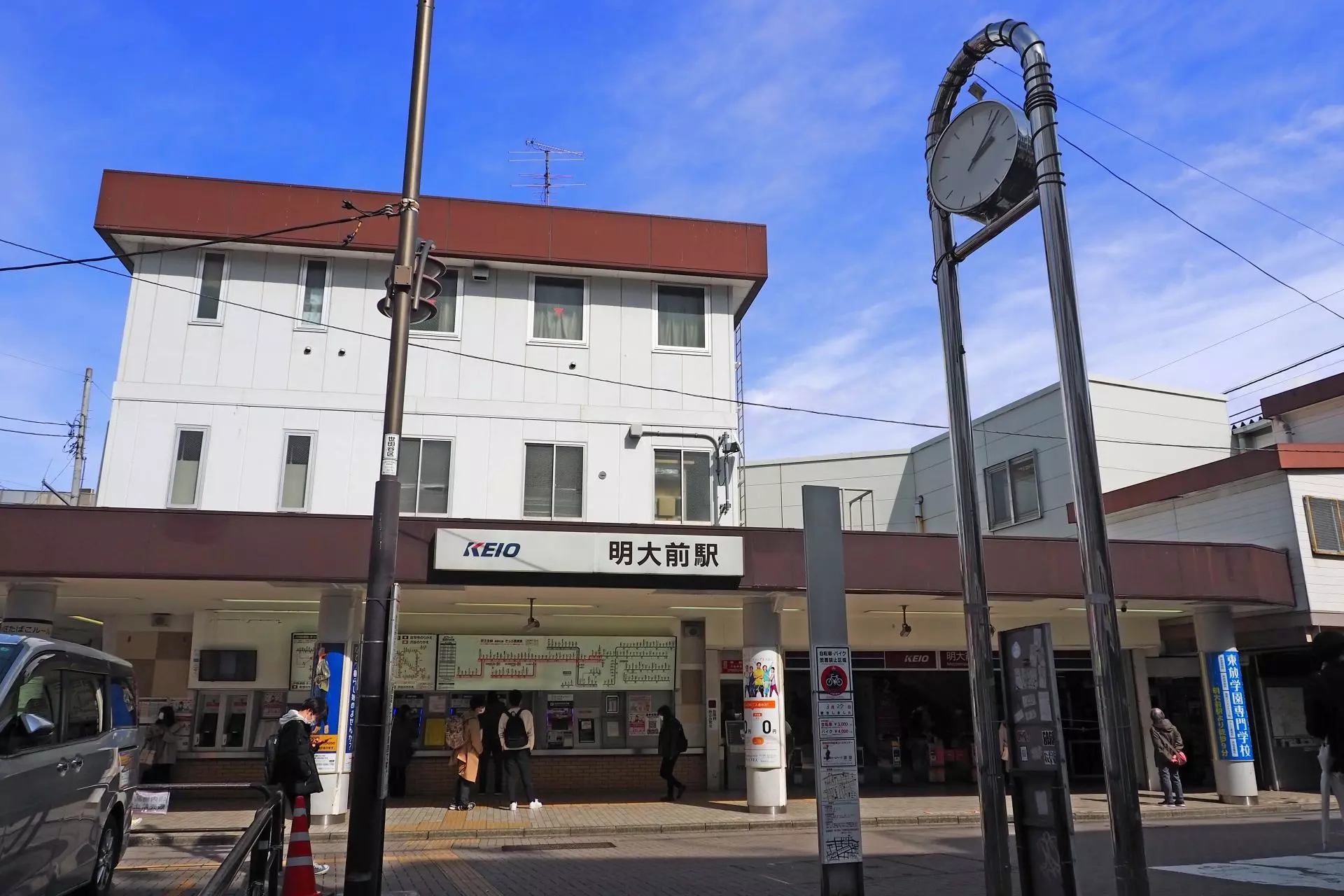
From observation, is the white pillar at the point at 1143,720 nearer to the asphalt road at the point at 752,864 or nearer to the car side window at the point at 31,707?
the asphalt road at the point at 752,864

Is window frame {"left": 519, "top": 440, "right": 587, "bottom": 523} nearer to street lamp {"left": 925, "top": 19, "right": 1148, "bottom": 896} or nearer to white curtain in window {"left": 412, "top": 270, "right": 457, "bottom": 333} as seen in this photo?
white curtain in window {"left": 412, "top": 270, "right": 457, "bottom": 333}

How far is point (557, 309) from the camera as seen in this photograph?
20312 mm

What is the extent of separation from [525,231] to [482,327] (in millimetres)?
2013

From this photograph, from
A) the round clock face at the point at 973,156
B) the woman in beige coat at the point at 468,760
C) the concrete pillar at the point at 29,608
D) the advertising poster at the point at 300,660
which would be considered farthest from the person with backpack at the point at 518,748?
the round clock face at the point at 973,156

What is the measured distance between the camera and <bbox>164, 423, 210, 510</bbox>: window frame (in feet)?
59.9

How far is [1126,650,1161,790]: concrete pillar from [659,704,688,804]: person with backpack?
29.9 ft

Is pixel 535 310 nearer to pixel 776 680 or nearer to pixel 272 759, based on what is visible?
pixel 776 680

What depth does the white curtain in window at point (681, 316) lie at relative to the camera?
20641 millimetres

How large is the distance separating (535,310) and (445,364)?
205 cm

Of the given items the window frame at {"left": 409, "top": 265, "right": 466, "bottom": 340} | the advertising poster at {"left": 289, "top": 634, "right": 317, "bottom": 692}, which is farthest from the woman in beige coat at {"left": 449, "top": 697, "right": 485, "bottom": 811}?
the window frame at {"left": 409, "top": 265, "right": 466, "bottom": 340}

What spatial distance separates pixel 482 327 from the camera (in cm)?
1983

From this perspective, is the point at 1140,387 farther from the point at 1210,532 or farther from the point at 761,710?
the point at 761,710

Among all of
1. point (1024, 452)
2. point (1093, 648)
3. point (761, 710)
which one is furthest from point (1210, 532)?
point (1093, 648)

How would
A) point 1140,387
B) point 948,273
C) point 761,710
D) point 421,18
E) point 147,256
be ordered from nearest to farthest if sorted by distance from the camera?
1. point 948,273
2. point 421,18
3. point 761,710
4. point 147,256
5. point 1140,387
